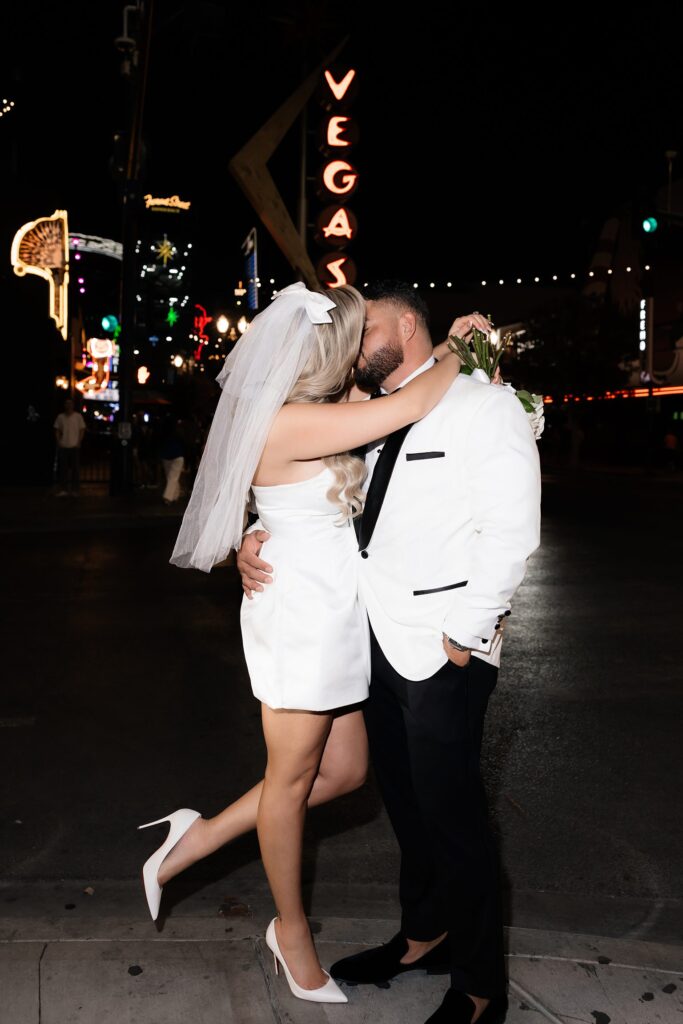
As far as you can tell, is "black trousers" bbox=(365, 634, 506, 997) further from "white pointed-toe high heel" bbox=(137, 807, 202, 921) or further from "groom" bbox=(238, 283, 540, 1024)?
"white pointed-toe high heel" bbox=(137, 807, 202, 921)

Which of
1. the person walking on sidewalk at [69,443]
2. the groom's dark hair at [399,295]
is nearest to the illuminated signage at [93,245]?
the person walking on sidewalk at [69,443]

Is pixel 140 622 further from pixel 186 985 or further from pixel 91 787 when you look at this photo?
pixel 186 985

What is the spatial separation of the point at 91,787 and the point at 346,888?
5.39 ft

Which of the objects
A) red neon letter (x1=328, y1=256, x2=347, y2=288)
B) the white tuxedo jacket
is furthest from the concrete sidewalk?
red neon letter (x1=328, y1=256, x2=347, y2=288)

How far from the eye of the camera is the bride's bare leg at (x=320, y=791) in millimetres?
3033

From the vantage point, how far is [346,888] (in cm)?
377

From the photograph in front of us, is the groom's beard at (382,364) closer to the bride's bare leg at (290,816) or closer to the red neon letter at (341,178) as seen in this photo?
the bride's bare leg at (290,816)

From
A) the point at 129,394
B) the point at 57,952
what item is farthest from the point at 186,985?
the point at 129,394

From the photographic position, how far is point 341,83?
25.9 meters

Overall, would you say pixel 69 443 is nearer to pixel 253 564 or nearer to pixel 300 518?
pixel 253 564

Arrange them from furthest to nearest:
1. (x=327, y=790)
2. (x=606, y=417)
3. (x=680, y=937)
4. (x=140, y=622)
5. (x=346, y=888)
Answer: (x=606, y=417) → (x=140, y=622) → (x=346, y=888) → (x=680, y=937) → (x=327, y=790)

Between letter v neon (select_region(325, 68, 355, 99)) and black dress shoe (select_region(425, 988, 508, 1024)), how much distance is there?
26.3m

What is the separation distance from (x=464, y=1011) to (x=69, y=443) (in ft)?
67.9

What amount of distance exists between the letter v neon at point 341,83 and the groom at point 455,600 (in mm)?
25461
